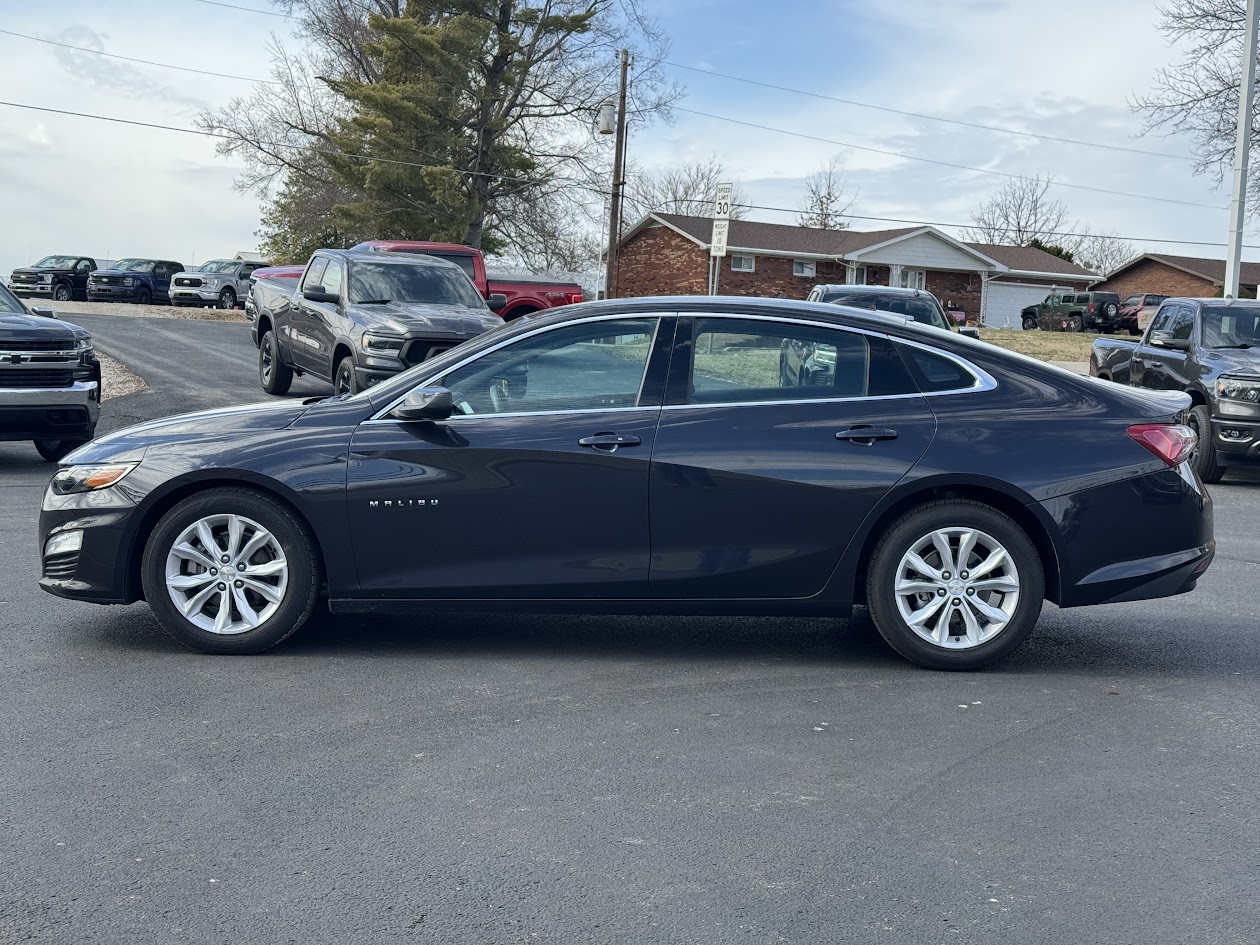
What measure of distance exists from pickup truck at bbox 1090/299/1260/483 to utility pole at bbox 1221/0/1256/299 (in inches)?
304

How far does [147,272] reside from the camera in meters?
49.5

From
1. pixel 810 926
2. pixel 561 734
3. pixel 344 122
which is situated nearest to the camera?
pixel 810 926

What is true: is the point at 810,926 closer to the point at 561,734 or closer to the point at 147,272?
the point at 561,734

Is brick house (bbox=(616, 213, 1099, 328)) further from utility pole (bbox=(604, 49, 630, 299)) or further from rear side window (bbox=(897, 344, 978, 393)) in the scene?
rear side window (bbox=(897, 344, 978, 393))

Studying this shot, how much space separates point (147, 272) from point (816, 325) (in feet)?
155

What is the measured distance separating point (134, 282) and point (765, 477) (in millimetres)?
46812

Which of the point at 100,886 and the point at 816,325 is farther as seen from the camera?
the point at 816,325

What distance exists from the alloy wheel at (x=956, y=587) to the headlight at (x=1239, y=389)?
8.27 meters

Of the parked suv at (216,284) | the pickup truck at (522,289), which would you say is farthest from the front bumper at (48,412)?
the parked suv at (216,284)

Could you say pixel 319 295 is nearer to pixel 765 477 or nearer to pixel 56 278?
pixel 765 477

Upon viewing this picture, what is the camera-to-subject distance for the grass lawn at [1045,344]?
3261 cm

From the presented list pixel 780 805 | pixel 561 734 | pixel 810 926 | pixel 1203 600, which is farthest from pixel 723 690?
pixel 1203 600

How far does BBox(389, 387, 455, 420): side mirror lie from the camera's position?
600cm

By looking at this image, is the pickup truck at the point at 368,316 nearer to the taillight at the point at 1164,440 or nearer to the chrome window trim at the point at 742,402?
the chrome window trim at the point at 742,402
